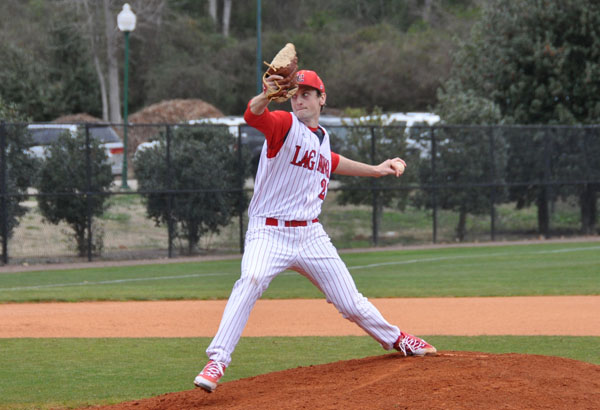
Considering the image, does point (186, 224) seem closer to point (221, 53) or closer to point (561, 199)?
point (561, 199)

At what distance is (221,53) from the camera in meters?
47.6

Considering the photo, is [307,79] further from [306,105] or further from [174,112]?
[174,112]

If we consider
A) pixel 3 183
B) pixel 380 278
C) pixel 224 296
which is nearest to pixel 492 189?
pixel 380 278

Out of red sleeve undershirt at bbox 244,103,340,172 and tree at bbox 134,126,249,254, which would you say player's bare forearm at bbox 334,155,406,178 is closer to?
red sleeve undershirt at bbox 244,103,340,172

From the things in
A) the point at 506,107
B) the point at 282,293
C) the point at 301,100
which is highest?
the point at 506,107

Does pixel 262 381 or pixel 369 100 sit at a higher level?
pixel 369 100

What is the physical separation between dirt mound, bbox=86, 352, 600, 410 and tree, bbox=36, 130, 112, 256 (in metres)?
11.4

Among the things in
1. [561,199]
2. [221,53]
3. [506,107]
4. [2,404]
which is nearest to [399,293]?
[2,404]

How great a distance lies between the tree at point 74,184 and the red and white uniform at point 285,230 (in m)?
11.4

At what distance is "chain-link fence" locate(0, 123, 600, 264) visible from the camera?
16.3 meters

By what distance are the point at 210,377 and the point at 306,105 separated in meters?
1.86

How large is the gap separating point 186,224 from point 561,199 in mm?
9712

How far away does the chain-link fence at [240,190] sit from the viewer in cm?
1633

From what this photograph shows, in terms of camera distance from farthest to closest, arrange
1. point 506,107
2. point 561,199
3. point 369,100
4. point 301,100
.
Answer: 1. point 369,100
2. point 506,107
3. point 561,199
4. point 301,100
